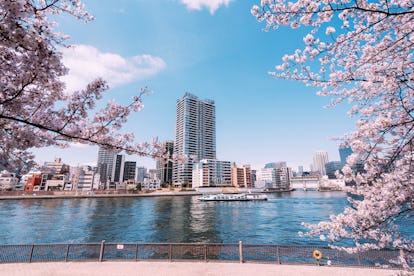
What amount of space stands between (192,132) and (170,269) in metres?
144

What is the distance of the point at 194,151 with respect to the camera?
147 metres

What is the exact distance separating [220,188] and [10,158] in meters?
122

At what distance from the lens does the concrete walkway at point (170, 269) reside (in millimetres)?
9703

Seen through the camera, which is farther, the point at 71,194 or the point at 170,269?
the point at 71,194

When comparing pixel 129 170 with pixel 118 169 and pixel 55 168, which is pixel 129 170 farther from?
pixel 55 168

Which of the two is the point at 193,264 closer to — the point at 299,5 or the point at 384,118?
the point at 384,118

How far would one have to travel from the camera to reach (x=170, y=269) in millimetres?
10375

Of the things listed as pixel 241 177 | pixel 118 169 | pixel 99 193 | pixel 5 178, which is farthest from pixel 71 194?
pixel 5 178

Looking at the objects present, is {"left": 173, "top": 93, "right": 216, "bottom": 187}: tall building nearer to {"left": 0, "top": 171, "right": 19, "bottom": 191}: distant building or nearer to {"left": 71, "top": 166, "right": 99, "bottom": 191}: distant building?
{"left": 71, "top": 166, "right": 99, "bottom": 191}: distant building

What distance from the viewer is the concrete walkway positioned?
9703 mm

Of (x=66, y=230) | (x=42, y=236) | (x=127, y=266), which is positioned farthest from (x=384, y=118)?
(x=66, y=230)

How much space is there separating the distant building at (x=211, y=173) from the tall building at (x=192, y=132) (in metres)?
→ 10.6

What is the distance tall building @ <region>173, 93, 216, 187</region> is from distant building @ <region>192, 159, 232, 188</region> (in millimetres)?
10589

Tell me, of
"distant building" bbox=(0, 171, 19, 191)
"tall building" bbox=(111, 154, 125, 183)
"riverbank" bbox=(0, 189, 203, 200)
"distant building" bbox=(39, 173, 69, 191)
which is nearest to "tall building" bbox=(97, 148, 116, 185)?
"tall building" bbox=(111, 154, 125, 183)
